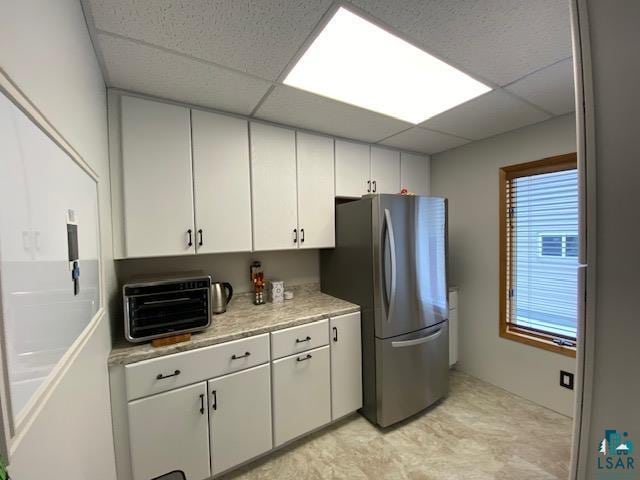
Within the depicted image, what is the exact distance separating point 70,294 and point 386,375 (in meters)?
1.82

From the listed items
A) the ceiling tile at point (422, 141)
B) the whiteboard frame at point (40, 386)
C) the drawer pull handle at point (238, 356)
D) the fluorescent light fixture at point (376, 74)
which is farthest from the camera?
the ceiling tile at point (422, 141)

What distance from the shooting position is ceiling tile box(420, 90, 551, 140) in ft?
5.58

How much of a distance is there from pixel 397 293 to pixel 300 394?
953 mm

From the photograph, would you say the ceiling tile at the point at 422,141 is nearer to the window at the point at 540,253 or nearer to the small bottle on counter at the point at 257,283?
the window at the point at 540,253

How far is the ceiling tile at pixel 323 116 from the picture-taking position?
5.20ft

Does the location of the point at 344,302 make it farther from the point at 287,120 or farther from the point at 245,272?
the point at 287,120

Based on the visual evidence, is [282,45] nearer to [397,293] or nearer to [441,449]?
[397,293]

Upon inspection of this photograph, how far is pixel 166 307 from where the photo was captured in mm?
1400

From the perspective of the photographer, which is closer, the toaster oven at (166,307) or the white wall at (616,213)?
the white wall at (616,213)

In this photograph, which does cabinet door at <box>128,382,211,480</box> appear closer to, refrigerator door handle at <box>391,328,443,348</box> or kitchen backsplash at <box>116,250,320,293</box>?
kitchen backsplash at <box>116,250,320,293</box>

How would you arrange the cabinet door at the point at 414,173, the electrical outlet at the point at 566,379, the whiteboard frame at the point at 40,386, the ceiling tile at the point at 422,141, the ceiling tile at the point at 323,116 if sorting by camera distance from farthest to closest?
the cabinet door at the point at 414,173 → the ceiling tile at the point at 422,141 → the electrical outlet at the point at 566,379 → the ceiling tile at the point at 323,116 → the whiteboard frame at the point at 40,386

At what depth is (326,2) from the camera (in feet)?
3.10

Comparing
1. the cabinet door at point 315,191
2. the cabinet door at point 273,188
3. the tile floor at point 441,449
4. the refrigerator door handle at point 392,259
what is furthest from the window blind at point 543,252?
the cabinet door at point 273,188

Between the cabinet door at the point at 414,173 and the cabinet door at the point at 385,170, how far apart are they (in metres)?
0.09
